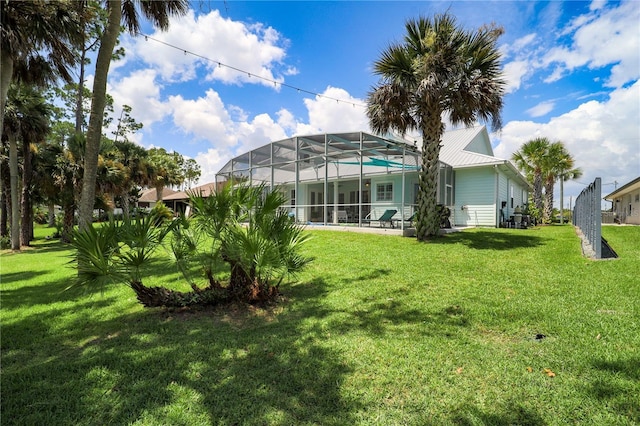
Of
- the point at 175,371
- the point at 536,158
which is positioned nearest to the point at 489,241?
the point at 175,371

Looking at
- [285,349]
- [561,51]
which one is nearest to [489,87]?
[561,51]

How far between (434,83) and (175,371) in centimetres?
948

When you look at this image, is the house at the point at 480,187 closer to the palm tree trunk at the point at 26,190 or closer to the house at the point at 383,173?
the house at the point at 383,173

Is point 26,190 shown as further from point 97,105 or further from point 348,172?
point 348,172

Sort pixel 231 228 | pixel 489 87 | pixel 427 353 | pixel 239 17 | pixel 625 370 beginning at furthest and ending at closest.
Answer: pixel 239 17, pixel 489 87, pixel 231 228, pixel 427 353, pixel 625 370

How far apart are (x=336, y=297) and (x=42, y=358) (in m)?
4.05

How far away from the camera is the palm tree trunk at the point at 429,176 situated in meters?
10.3

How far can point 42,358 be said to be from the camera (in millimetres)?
3607

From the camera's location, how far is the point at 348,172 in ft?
61.8

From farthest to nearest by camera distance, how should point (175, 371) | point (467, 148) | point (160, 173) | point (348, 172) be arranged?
point (160, 173) → point (467, 148) → point (348, 172) → point (175, 371)

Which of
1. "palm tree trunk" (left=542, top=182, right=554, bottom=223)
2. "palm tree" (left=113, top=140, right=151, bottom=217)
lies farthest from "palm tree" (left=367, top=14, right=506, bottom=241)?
"palm tree" (left=113, top=140, right=151, bottom=217)

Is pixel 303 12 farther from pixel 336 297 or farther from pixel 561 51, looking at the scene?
pixel 336 297

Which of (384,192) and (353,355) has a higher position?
(384,192)

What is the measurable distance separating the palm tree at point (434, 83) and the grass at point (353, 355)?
17.3 ft
